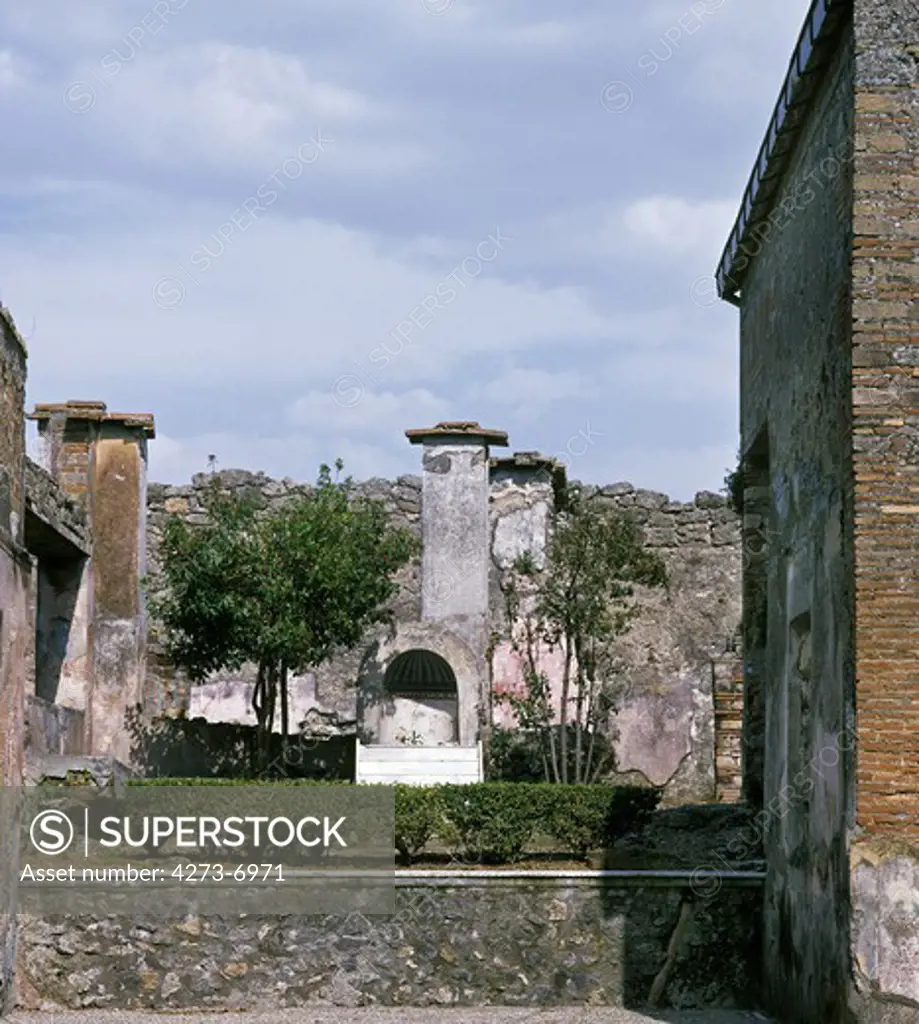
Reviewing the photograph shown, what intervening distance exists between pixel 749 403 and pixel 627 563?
490 centimetres

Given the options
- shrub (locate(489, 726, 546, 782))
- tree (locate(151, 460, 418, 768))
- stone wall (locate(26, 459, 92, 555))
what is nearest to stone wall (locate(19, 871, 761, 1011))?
stone wall (locate(26, 459, 92, 555))

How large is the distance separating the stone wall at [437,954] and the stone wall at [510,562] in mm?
7669

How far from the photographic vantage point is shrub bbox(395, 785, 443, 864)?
41.3 feet

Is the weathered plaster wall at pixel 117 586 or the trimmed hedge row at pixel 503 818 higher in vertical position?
the weathered plaster wall at pixel 117 586

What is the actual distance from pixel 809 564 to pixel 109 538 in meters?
8.66

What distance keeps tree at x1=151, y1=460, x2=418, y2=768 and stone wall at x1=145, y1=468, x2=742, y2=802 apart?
2.94 m

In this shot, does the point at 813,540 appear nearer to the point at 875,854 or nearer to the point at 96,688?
the point at 875,854

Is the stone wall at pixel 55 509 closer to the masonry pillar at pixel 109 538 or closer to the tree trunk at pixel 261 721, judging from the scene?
the masonry pillar at pixel 109 538

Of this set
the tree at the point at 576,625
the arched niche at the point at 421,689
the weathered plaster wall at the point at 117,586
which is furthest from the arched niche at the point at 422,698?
the weathered plaster wall at the point at 117,586

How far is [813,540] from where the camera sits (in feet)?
32.9

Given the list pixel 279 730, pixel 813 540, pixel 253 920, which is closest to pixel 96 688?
pixel 279 730

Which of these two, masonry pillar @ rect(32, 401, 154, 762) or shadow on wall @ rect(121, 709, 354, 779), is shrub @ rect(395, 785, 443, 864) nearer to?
shadow on wall @ rect(121, 709, 354, 779)

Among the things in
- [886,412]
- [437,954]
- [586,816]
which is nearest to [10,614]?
[437,954]

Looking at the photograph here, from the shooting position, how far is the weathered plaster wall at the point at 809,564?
30.0 feet
